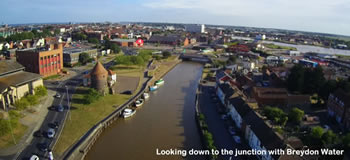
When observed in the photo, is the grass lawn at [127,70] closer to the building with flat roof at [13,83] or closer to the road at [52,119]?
the road at [52,119]

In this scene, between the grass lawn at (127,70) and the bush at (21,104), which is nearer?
the bush at (21,104)

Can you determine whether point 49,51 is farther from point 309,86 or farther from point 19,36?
point 19,36

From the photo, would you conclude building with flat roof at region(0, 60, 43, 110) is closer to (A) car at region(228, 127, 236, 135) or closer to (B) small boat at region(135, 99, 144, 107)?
(B) small boat at region(135, 99, 144, 107)

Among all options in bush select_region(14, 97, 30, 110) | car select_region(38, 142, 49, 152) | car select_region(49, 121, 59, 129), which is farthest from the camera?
bush select_region(14, 97, 30, 110)

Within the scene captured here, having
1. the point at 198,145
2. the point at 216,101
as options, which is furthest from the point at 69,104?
the point at 216,101

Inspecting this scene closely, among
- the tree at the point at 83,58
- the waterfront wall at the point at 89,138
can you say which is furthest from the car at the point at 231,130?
the tree at the point at 83,58

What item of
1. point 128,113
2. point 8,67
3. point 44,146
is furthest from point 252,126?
point 8,67

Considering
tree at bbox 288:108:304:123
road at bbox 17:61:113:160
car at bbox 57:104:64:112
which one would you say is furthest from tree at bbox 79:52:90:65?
tree at bbox 288:108:304:123
